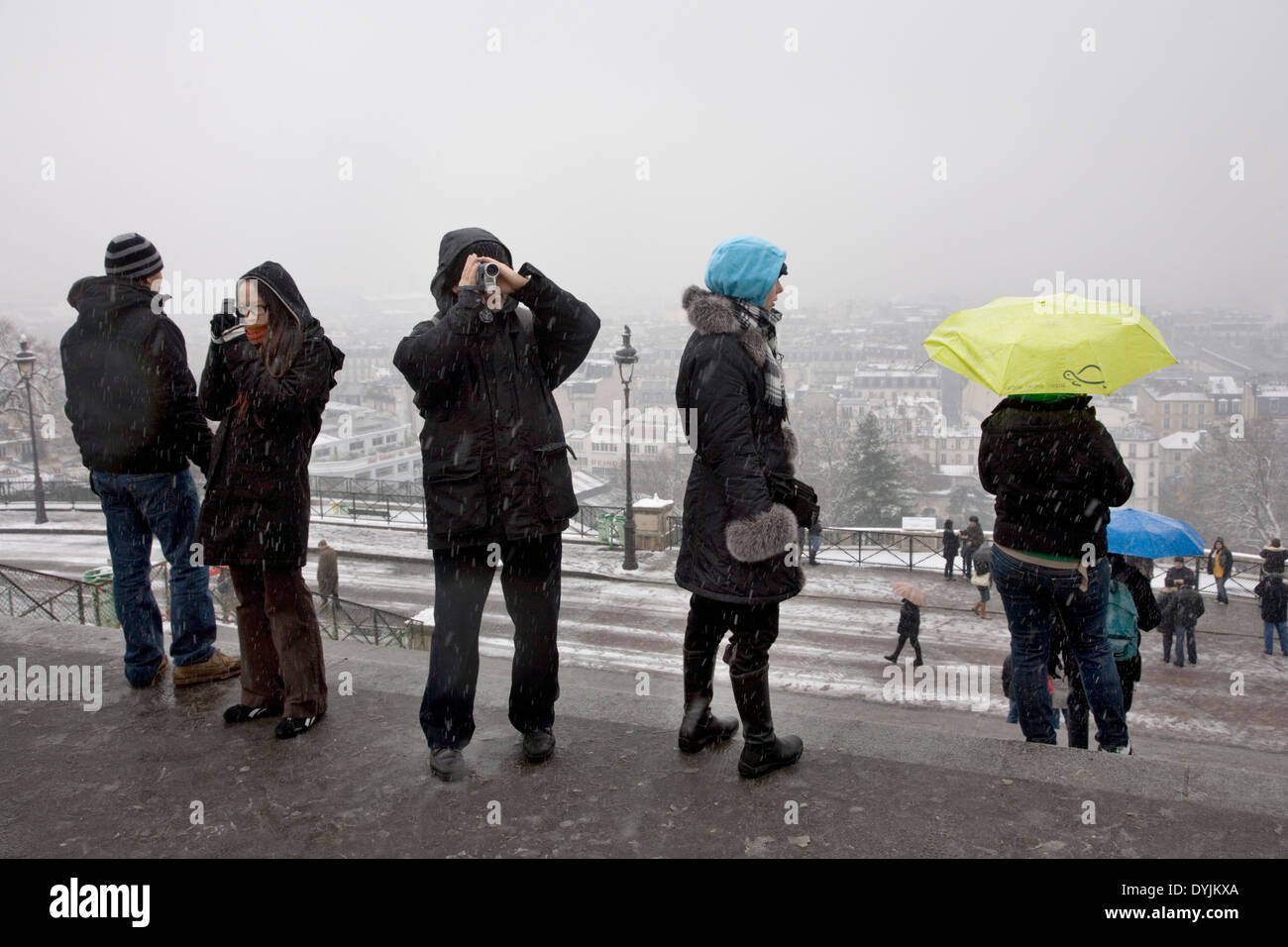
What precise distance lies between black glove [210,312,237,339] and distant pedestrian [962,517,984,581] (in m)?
15.7

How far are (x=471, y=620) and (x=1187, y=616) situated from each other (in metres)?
12.4

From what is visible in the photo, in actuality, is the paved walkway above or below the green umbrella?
below

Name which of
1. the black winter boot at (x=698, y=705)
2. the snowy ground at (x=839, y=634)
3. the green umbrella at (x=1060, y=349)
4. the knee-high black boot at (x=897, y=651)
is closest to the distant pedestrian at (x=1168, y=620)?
the snowy ground at (x=839, y=634)

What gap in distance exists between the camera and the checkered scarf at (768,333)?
117 inches

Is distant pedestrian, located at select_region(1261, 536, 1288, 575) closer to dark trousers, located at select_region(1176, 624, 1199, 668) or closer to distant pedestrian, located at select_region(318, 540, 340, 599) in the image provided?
dark trousers, located at select_region(1176, 624, 1199, 668)

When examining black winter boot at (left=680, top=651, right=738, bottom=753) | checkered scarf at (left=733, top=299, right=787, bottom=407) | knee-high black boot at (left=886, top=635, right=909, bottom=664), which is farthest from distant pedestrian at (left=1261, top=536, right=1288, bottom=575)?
checkered scarf at (left=733, top=299, right=787, bottom=407)

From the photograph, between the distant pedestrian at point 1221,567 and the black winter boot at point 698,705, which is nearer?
the black winter boot at point 698,705

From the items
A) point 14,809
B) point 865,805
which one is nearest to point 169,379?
point 14,809

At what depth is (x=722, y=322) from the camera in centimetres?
295

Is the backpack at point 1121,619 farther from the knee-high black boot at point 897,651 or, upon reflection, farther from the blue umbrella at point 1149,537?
the knee-high black boot at point 897,651

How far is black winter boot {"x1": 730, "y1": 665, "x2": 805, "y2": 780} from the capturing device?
3.05 meters

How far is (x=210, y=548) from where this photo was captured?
11.6 feet

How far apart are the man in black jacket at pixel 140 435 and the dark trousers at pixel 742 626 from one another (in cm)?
216

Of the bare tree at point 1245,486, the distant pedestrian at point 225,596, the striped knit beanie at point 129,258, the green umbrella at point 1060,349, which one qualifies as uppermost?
the striped knit beanie at point 129,258
